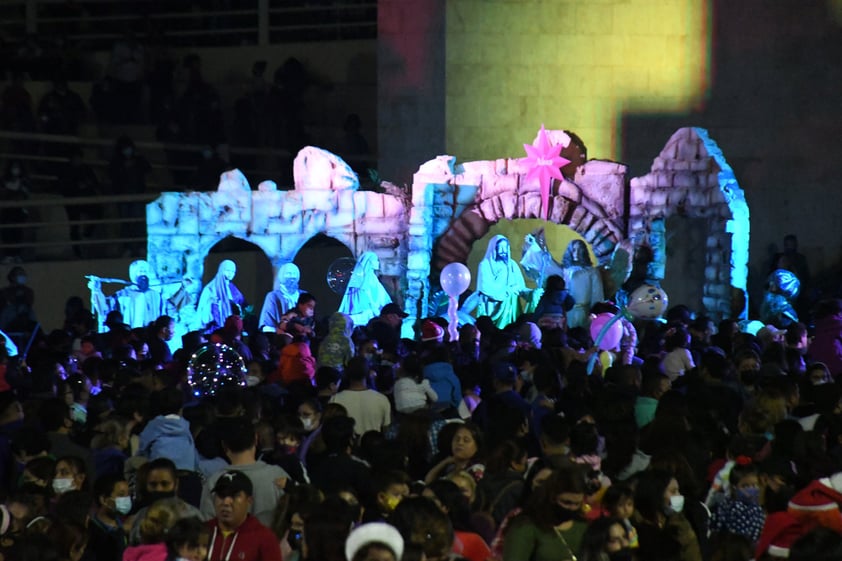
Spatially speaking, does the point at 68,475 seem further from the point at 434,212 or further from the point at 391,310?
the point at 434,212

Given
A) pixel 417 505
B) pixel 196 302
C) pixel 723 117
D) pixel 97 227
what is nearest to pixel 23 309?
pixel 196 302

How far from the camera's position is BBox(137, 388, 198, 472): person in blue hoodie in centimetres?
968

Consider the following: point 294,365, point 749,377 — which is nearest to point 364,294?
point 294,365

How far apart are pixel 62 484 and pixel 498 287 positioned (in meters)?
10.1

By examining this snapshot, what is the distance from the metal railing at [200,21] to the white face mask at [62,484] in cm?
1564

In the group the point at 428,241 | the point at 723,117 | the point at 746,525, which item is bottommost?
the point at 746,525

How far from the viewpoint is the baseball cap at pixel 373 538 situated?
622 cm

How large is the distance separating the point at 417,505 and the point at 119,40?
61.9 feet

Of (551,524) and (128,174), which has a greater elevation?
(128,174)

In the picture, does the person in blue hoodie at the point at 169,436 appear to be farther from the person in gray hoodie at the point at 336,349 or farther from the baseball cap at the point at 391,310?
the baseball cap at the point at 391,310

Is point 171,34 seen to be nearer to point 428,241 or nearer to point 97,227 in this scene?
point 97,227

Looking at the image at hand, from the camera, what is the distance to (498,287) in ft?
60.8

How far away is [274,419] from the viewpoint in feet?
32.1

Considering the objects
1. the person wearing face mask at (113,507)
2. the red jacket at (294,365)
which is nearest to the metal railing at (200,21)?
the red jacket at (294,365)
